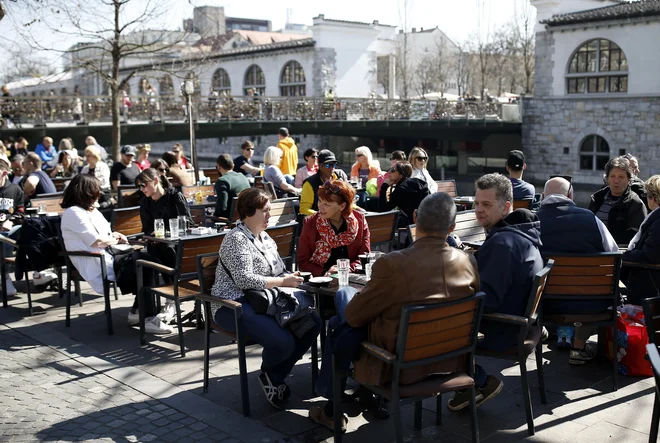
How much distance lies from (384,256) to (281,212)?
16.4 feet

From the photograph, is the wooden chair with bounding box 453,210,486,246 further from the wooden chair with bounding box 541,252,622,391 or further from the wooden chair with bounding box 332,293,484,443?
the wooden chair with bounding box 332,293,484,443

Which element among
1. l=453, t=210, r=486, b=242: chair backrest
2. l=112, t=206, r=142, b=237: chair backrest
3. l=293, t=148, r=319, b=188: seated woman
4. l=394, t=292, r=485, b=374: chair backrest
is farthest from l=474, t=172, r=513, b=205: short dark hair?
l=293, t=148, r=319, b=188: seated woman

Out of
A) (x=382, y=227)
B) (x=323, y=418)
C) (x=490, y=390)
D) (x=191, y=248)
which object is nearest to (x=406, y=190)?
(x=382, y=227)

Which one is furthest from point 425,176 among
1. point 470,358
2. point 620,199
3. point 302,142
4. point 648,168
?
point 302,142

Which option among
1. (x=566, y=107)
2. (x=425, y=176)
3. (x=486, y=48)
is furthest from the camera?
(x=486, y=48)

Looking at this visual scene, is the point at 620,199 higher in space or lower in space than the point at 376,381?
higher

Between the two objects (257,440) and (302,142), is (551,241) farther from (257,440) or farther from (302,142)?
(302,142)

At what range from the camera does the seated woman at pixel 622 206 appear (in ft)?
22.7

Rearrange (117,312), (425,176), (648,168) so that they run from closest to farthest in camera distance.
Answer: (117,312) → (425,176) → (648,168)

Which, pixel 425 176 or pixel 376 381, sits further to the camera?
pixel 425 176

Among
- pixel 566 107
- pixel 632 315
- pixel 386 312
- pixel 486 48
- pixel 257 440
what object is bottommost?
pixel 257 440

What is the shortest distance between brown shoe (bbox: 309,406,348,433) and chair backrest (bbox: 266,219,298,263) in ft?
6.07

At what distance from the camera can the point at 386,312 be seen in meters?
3.84

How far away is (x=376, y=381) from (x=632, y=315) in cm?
272
